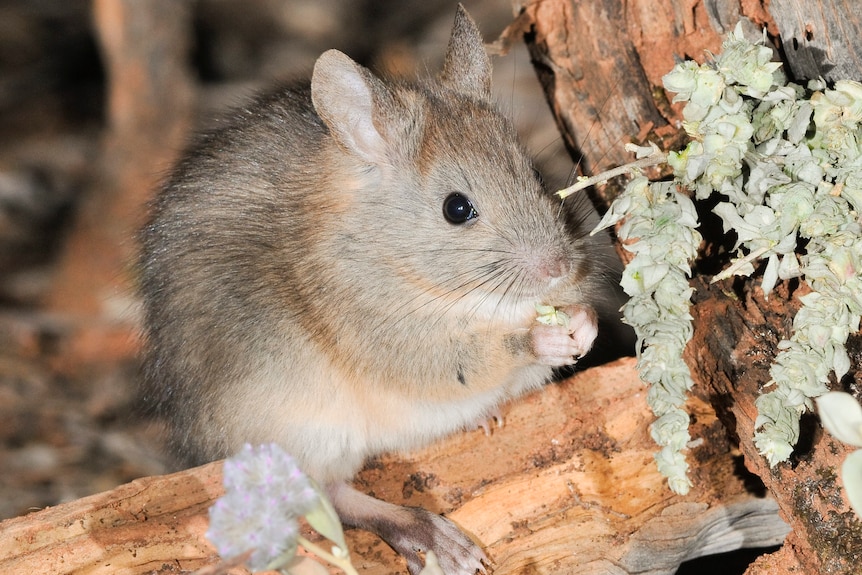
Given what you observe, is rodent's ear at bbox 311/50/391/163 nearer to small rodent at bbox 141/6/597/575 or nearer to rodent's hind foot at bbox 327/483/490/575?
small rodent at bbox 141/6/597/575

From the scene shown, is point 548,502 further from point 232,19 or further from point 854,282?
point 232,19

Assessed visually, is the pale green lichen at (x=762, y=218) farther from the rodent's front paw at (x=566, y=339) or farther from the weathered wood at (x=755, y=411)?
the rodent's front paw at (x=566, y=339)

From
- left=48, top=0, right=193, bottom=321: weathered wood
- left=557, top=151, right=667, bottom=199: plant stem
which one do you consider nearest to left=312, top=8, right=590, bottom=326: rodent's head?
Answer: left=557, top=151, right=667, bottom=199: plant stem

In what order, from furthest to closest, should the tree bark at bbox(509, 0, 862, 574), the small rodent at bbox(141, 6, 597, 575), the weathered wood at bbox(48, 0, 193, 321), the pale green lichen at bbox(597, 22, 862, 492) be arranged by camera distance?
the weathered wood at bbox(48, 0, 193, 321), the small rodent at bbox(141, 6, 597, 575), the tree bark at bbox(509, 0, 862, 574), the pale green lichen at bbox(597, 22, 862, 492)

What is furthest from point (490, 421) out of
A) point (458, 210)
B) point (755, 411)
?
point (755, 411)

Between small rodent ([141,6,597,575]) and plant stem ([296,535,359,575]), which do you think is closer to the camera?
plant stem ([296,535,359,575])

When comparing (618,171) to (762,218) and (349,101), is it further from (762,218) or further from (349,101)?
(349,101)

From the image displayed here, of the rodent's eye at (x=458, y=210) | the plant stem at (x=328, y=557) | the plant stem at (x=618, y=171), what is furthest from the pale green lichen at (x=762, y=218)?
the plant stem at (x=328, y=557)
